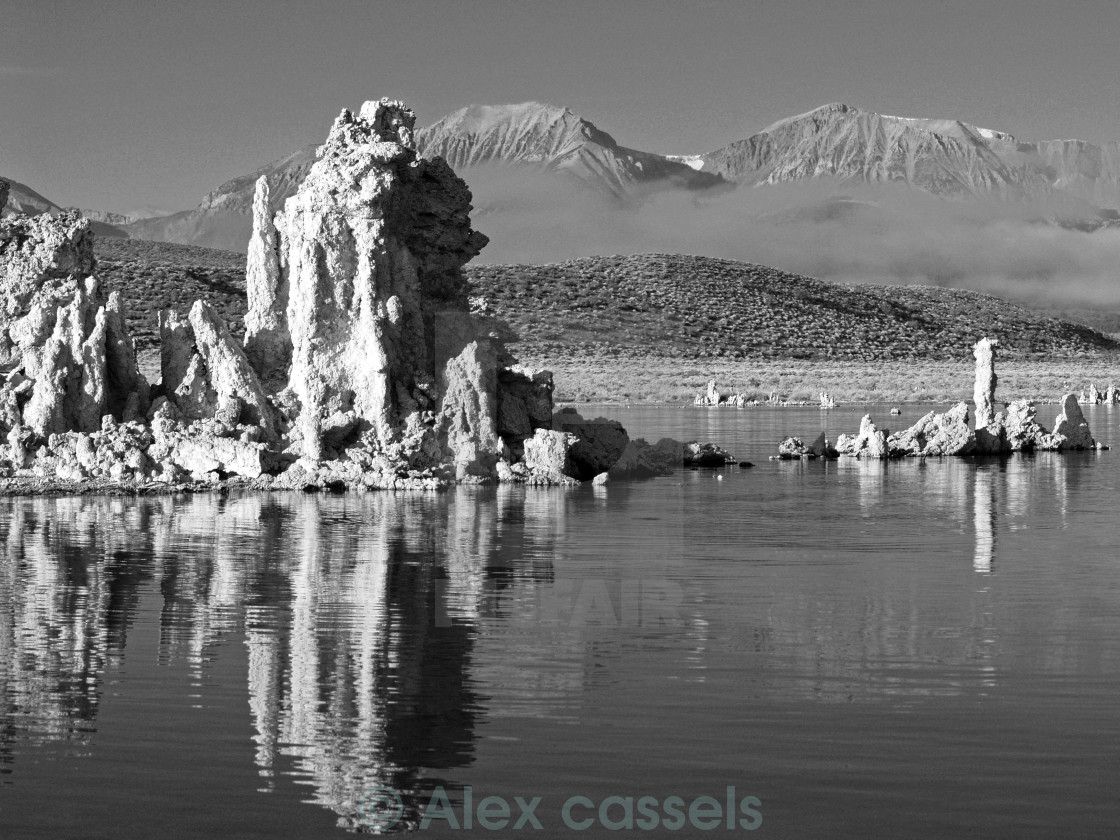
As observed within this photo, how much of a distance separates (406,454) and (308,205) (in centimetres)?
569

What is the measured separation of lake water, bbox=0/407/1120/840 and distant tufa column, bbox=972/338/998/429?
18.0 m

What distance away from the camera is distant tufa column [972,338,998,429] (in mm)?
44156

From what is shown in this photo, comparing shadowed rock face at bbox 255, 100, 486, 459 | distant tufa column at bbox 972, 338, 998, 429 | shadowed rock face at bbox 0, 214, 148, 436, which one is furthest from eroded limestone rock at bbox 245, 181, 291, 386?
distant tufa column at bbox 972, 338, 998, 429

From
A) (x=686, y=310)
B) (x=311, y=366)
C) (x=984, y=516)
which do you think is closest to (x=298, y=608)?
(x=984, y=516)

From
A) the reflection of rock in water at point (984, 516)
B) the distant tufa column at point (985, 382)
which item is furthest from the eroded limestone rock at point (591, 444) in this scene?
the distant tufa column at point (985, 382)

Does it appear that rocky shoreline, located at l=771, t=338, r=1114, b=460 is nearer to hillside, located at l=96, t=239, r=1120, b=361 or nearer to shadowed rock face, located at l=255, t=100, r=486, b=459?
shadowed rock face, located at l=255, t=100, r=486, b=459

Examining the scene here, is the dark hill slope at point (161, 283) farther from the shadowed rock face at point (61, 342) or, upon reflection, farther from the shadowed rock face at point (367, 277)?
Result: the shadowed rock face at point (367, 277)

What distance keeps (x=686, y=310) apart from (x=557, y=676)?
11564cm

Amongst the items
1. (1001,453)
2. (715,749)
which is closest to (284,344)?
(1001,453)

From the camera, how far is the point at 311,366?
1284 inches

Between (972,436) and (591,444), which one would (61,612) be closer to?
(591,444)

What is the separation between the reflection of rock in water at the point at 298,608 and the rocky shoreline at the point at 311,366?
5.83 feet

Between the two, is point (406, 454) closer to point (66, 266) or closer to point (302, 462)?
point (302, 462)

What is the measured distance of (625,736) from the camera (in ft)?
42.5
